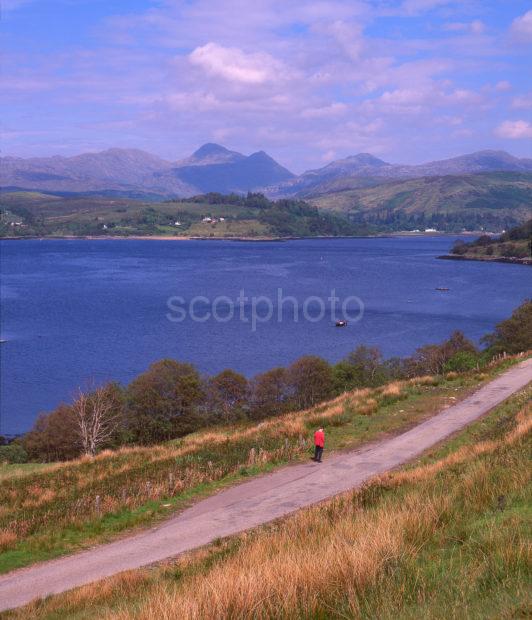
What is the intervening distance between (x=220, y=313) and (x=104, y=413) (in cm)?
6699

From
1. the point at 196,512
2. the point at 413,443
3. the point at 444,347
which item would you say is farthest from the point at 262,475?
the point at 444,347

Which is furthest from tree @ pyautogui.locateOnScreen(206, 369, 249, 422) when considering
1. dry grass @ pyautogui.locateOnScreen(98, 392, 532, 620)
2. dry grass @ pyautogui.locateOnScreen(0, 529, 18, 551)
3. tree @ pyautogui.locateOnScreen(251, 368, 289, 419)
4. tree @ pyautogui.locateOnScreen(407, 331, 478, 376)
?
dry grass @ pyautogui.locateOnScreen(98, 392, 532, 620)

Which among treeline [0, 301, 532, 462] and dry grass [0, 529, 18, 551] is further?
treeline [0, 301, 532, 462]

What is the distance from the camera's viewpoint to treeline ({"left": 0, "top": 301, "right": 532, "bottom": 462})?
131 ft

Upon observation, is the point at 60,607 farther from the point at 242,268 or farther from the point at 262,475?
the point at 242,268

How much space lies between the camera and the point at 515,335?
5684 centimetres

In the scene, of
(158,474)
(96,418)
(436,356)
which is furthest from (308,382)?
(158,474)

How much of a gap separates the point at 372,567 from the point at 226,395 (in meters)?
40.6

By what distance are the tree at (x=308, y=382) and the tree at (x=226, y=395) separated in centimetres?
390

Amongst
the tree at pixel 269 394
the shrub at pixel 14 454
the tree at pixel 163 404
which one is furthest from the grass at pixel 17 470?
the tree at pixel 269 394

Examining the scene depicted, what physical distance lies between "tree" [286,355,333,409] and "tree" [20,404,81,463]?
16068 millimetres

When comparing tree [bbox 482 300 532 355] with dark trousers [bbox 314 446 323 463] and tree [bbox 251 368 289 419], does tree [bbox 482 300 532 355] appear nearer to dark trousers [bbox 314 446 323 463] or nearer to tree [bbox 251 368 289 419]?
tree [bbox 251 368 289 419]

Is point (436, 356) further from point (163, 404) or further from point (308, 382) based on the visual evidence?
point (163, 404)

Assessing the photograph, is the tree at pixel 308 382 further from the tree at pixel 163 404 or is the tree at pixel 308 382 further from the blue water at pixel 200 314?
the blue water at pixel 200 314
